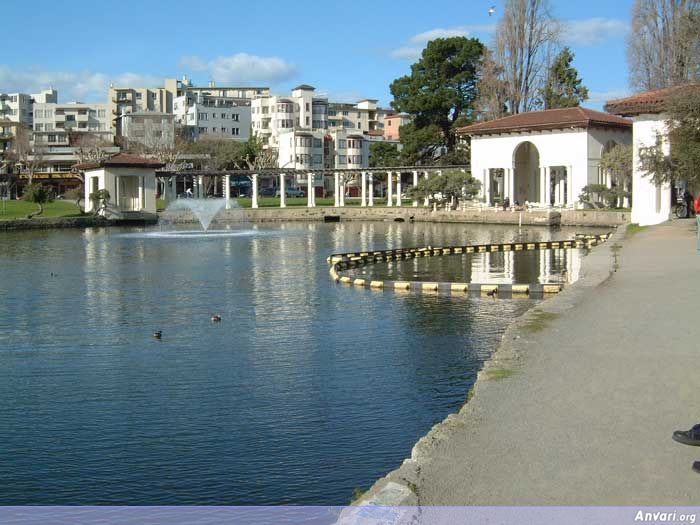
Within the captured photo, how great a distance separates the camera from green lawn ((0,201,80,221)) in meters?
64.8

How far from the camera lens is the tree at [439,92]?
75312 mm

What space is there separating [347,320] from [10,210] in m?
56.4

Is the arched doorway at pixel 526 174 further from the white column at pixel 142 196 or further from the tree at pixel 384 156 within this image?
the white column at pixel 142 196

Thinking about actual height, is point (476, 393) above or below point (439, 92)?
below

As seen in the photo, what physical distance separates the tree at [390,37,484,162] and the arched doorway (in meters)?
8.53

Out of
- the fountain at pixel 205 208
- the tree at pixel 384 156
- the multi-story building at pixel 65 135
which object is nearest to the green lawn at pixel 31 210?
the fountain at pixel 205 208

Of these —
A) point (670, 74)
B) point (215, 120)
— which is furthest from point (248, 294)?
point (215, 120)

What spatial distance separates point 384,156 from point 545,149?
67.1ft

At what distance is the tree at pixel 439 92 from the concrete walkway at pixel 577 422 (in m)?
62.5

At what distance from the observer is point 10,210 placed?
224 ft

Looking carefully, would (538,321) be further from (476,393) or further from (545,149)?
(545,149)

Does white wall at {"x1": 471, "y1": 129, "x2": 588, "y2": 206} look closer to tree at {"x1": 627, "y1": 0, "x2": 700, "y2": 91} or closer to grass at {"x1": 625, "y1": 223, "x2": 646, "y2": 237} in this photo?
tree at {"x1": 627, "y1": 0, "x2": 700, "y2": 91}

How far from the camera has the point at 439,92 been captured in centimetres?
7500

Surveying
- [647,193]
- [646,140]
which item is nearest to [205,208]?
[647,193]
